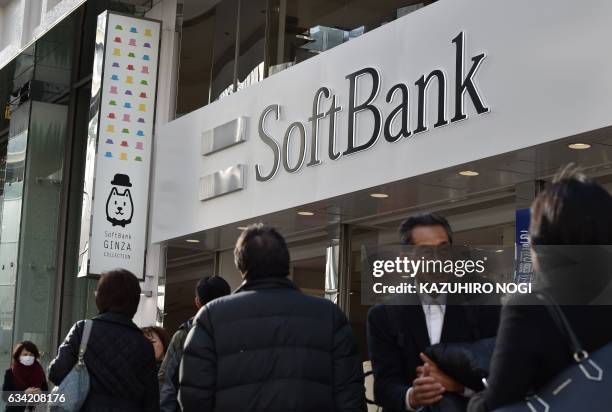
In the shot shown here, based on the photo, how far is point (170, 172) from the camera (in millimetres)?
13633

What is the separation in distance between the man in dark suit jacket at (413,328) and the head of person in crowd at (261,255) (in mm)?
401

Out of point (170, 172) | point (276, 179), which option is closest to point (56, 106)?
point (170, 172)

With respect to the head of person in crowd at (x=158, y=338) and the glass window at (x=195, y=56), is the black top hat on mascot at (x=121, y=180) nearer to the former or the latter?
the glass window at (x=195, y=56)

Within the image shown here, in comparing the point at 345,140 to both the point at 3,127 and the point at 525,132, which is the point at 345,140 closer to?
the point at 525,132

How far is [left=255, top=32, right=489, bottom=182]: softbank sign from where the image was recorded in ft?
28.6

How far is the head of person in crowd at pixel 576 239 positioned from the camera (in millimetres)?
1978

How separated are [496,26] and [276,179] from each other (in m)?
3.78

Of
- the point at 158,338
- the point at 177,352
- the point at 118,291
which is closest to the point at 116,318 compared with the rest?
the point at 118,291

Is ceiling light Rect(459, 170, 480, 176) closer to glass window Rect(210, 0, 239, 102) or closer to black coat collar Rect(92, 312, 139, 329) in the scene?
black coat collar Rect(92, 312, 139, 329)

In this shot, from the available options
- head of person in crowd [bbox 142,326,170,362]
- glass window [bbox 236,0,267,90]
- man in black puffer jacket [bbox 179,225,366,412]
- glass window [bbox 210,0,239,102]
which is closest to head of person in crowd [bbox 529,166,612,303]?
man in black puffer jacket [bbox 179,225,366,412]

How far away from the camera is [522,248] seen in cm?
870

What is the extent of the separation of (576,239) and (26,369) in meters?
10.1

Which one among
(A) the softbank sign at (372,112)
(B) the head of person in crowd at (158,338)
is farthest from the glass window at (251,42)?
(B) the head of person in crowd at (158,338)

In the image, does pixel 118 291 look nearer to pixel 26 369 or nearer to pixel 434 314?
pixel 434 314
